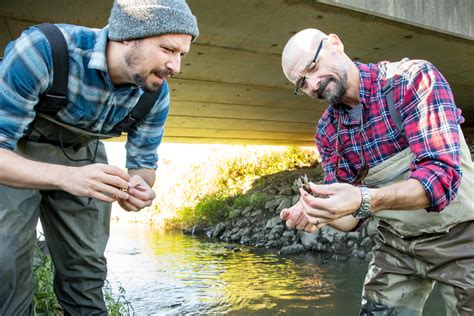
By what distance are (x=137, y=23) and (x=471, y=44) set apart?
566cm

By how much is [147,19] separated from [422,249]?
6.06ft

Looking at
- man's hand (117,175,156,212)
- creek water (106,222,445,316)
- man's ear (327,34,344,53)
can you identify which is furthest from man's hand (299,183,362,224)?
creek water (106,222,445,316)

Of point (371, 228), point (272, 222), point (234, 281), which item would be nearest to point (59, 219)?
point (234, 281)

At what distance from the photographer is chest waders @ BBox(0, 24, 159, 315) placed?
2289 mm

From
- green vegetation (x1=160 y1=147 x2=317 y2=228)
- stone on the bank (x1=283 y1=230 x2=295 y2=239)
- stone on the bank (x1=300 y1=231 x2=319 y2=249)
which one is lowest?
stone on the bank (x1=300 y1=231 x2=319 y2=249)

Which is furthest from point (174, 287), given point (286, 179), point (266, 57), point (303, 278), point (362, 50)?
point (286, 179)

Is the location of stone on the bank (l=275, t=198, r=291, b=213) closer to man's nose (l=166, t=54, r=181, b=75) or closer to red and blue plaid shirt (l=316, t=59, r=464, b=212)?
red and blue plaid shirt (l=316, t=59, r=464, b=212)

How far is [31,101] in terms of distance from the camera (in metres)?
2.13

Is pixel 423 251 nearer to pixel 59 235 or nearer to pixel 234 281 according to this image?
pixel 59 235

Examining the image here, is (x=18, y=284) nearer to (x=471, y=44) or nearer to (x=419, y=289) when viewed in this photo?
(x=419, y=289)

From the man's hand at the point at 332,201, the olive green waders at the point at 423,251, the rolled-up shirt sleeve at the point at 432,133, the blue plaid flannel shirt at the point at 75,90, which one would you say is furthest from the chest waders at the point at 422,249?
the blue plaid flannel shirt at the point at 75,90

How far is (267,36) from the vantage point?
5586 millimetres

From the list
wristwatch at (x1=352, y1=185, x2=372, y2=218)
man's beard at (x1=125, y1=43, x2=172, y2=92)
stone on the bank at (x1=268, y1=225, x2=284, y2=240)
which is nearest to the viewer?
wristwatch at (x1=352, y1=185, x2=372, y2=218)

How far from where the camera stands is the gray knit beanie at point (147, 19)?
2.14 meters
